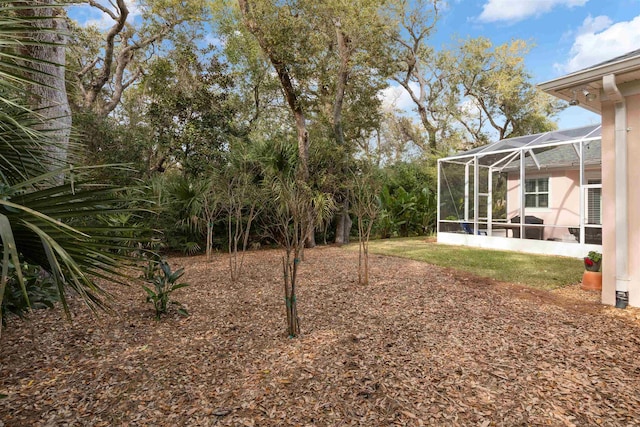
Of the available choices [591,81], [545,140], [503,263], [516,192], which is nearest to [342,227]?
[503,263]

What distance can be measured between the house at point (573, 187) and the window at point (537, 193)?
0.03 meters

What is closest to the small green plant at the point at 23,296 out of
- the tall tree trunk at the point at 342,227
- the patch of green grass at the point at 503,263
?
the patch of green grass at the point at 503,263

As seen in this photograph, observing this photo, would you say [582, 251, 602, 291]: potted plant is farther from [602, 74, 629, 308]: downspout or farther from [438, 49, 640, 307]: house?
[602, 74, 629, 308]: downspout

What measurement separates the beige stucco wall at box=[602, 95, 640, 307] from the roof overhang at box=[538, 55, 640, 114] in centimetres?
27

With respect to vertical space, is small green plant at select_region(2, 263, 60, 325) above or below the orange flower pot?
above

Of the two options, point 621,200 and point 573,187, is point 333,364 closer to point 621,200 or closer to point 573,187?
point 621,200

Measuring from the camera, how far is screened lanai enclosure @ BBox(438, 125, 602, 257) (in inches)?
361

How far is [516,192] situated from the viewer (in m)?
12.0

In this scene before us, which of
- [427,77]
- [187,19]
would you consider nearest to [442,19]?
[427,77]

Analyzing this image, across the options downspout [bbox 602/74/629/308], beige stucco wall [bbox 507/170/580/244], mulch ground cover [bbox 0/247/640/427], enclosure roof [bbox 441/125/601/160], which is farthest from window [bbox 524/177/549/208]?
downspout [bbox 602/74/629/308]

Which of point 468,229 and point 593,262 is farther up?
point 468,229

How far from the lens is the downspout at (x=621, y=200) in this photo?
165 inches

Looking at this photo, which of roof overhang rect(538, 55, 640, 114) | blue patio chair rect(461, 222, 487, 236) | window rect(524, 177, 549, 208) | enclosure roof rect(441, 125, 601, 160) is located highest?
enclosure roof rect(441, 125, 601, 160)

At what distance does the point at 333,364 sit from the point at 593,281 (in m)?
4.80
